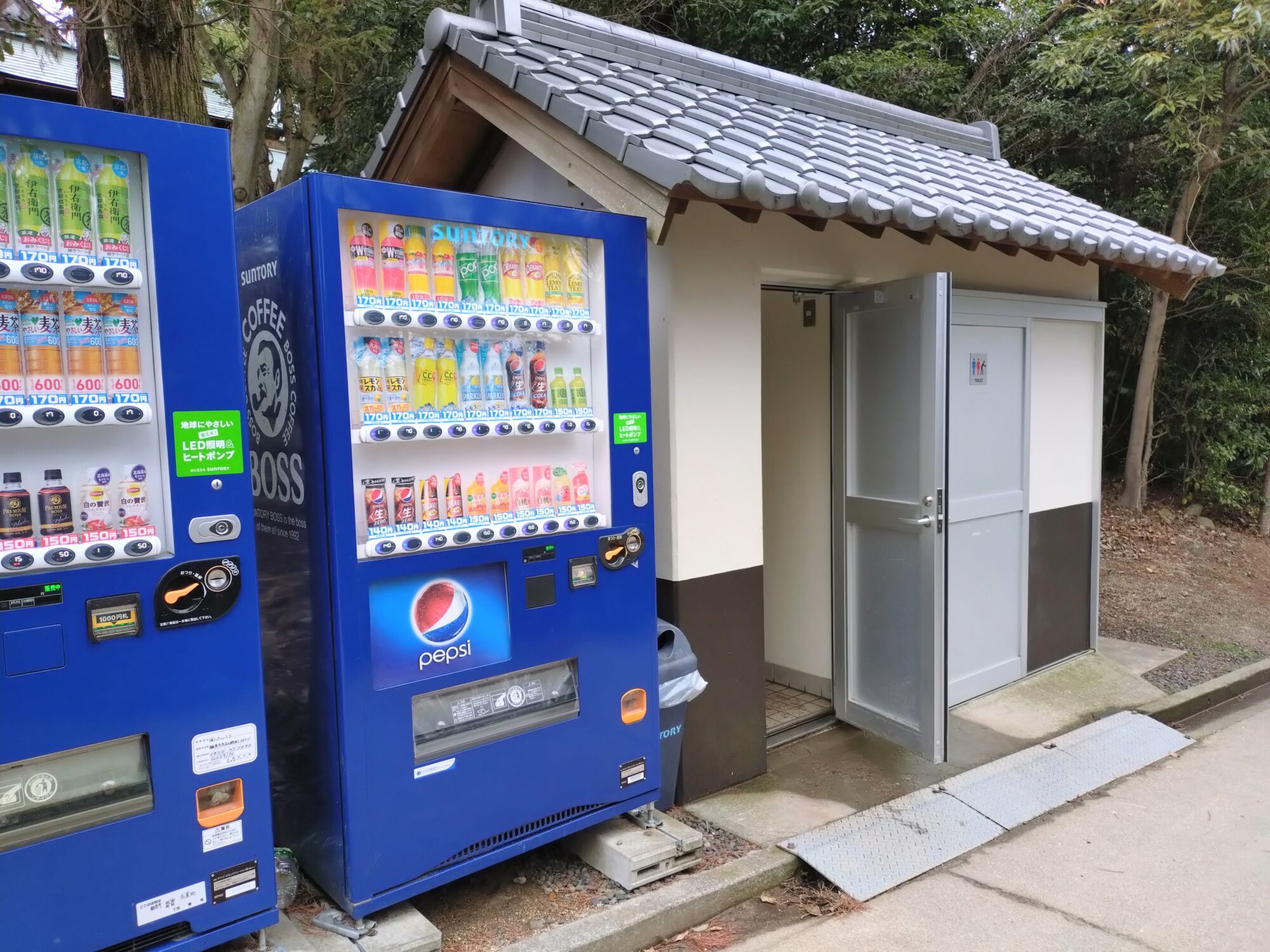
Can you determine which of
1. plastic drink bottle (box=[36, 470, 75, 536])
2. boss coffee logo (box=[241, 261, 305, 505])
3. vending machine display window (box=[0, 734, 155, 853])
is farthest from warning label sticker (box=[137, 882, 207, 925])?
boss coffee logo (box=[241, 261, 305, 505])

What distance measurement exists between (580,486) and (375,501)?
0.81 metres

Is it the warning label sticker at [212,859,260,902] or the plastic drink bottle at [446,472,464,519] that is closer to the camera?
the warning label sticker at [212,859,260,902]

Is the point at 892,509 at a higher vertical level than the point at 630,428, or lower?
lower

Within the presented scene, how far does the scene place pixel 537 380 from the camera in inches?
128

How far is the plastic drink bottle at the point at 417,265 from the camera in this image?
9.64 ft

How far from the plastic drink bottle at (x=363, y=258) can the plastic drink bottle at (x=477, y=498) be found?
0.70 metres

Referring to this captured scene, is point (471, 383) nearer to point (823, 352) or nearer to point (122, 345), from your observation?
point (122, 345)

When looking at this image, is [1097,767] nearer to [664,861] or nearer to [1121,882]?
[1121,882]

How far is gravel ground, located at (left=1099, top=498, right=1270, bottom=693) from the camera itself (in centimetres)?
653

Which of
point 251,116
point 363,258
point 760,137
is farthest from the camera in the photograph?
point 251,116

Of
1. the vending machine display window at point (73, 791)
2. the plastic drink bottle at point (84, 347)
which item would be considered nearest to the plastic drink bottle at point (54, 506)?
the plastic drink bottle at point (84, 347)

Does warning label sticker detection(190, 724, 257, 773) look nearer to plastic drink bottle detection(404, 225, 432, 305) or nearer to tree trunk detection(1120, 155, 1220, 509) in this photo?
plastic drink bottle detection(404, 225, 432, 305)

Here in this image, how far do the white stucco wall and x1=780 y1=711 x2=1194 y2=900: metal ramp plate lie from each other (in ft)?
4.11

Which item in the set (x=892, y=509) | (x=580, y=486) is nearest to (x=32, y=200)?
(x=580, y=486)
